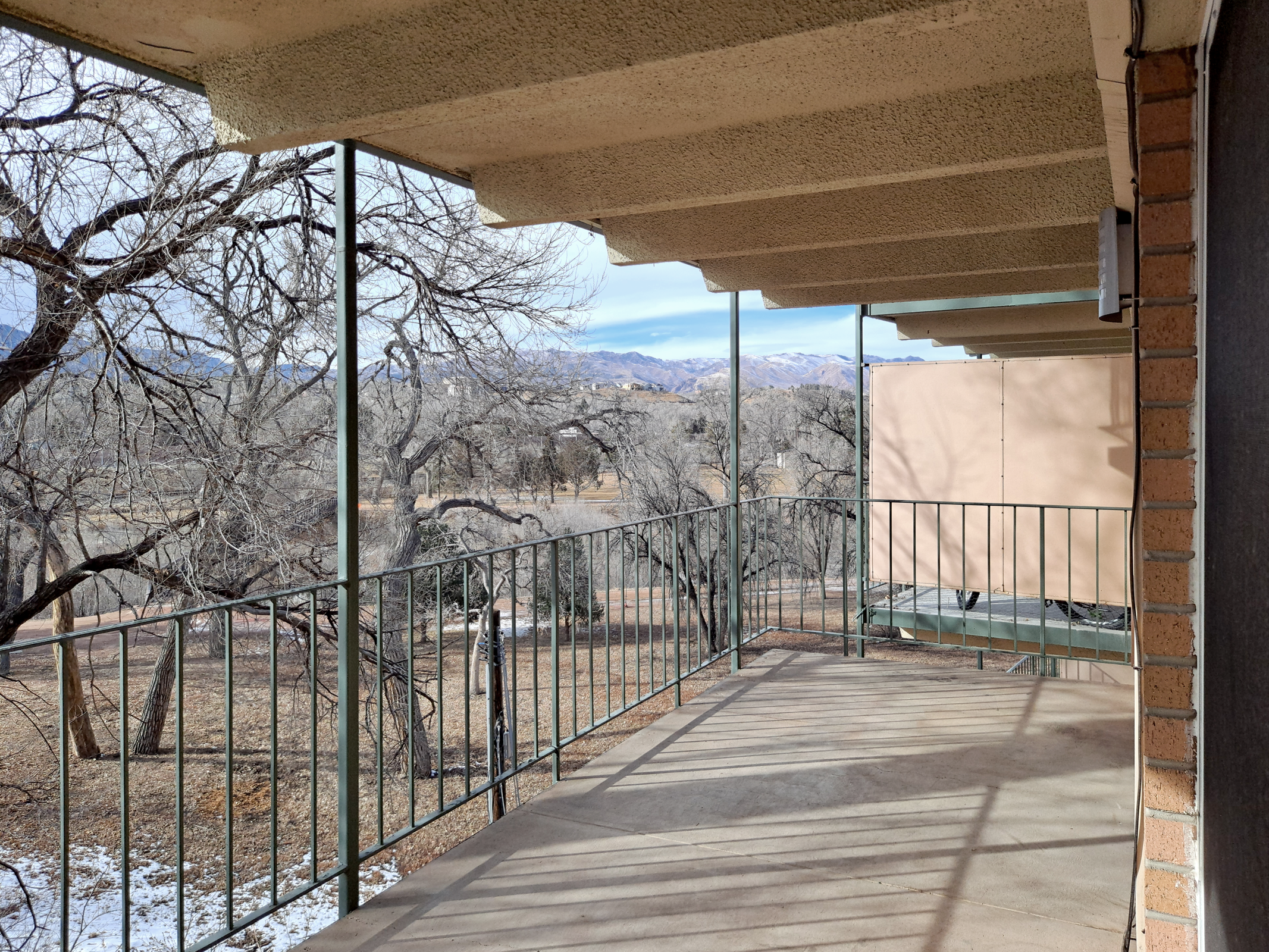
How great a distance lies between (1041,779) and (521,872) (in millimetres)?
1875

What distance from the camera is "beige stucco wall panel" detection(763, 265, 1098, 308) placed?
416 centimetres

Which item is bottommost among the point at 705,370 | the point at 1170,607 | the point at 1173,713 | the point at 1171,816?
the point at 1171,816

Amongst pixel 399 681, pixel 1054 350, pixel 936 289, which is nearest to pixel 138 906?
pixel 399 681

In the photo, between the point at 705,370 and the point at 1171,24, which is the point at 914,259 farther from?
the point at 705,370

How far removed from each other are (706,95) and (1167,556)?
1.37 metres

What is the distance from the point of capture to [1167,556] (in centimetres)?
155

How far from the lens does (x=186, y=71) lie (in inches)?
78.6

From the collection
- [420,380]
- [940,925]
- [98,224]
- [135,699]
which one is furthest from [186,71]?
[135,699]

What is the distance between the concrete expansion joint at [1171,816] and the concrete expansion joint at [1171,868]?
3.3 inches

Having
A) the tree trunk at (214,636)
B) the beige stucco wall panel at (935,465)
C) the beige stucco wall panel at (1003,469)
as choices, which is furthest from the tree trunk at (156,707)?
the beige stucco wall panel at (1003,469)

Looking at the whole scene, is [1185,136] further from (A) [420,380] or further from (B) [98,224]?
(A) [420,380]

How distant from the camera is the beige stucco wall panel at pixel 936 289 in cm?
416

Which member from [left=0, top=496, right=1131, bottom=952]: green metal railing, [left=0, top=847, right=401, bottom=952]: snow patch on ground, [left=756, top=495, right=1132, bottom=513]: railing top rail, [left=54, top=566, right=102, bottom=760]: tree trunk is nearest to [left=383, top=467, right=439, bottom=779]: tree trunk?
[left=0, top=496, right=1131, bottom=952]: green metal railing

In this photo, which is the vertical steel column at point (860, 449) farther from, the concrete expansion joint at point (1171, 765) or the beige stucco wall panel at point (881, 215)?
the concrete expansion joint at point (1171, 765)
